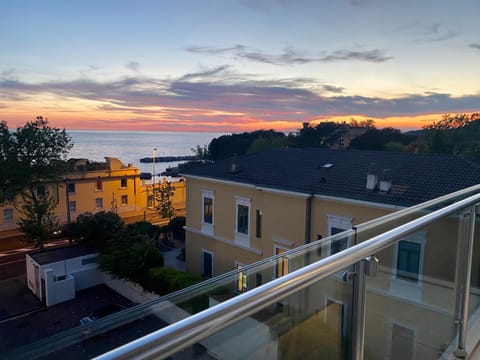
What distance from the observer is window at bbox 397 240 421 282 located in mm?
1470

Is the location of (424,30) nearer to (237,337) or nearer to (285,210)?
(285,210)

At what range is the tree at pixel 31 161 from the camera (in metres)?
21.8

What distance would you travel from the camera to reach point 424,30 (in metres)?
11.2

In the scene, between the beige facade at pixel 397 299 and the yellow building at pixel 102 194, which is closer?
the beige facade at pixel 397 299

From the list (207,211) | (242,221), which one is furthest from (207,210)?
(242,221)

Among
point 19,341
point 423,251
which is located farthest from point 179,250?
point 423,251

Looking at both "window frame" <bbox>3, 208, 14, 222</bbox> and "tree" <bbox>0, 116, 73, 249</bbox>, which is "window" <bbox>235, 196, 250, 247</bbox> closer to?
"tree" <bbox>0, 116, 73, 249</bbox>

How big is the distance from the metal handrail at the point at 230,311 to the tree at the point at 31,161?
2287 cm

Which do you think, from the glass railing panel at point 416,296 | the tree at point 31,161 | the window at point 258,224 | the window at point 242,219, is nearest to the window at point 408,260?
the glass railing panel at point 416,296

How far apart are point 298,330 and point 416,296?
955 mm

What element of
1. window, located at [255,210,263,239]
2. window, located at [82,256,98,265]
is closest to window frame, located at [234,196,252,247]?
window, located at [255,210,263,239]

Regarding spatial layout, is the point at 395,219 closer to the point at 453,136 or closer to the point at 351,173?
the point at 351,173

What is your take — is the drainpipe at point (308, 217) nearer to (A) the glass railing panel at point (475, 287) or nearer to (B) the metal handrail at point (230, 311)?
(A) the glass railing panel at point (475, 287)

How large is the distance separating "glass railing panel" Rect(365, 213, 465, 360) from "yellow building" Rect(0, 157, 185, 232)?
25.3 metres
